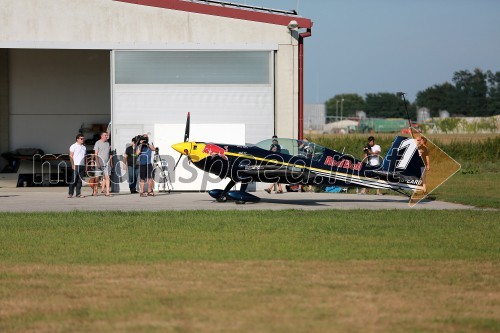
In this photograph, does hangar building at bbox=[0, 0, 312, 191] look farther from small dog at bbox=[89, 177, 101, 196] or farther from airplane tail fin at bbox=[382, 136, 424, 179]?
airplane tail fin at bbox=[382, 136, 424, 179]

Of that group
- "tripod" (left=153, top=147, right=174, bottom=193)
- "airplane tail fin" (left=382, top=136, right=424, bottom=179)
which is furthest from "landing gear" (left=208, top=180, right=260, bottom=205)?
"tripod" (left=153, top=147, right=174, bottom=193)

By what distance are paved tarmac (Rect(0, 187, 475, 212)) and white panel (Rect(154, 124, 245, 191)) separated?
518 mm

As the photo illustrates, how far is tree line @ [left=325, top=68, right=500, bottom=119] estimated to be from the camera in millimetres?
123000

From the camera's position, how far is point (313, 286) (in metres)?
9.72

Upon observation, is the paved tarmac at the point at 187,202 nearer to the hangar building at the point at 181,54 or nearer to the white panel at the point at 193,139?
A: the white panel at the point at 193,139

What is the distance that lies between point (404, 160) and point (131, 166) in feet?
29.3

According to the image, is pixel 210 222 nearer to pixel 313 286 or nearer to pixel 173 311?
pixel 313 286

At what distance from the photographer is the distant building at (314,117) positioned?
121738 mm

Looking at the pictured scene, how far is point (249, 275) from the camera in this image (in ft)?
34.2

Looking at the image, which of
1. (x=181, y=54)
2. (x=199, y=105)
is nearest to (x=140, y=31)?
(x=181, y=54)

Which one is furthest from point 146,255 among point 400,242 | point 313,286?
point 400,242

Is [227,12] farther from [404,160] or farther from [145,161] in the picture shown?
[404,160]

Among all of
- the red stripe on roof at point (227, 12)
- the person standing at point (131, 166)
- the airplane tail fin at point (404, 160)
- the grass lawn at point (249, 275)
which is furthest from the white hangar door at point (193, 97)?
the grass lawn at point (249, 275)

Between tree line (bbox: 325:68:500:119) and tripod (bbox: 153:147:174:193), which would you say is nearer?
tripod (bbox: 153:147:174:193)
